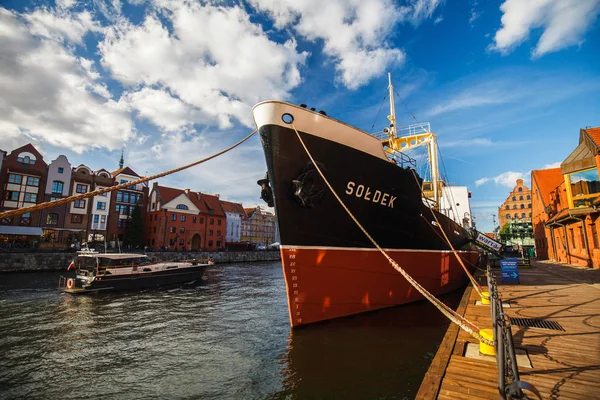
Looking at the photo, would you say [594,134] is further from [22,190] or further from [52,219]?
[22,190]

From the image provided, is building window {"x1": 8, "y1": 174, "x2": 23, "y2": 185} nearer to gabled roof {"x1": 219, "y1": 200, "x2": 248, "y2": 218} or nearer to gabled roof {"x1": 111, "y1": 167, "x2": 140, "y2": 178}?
gabled roof {"x1": 111, "y1": 167, "x2": 140, "y2": 178}

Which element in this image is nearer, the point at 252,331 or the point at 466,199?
the point at 252,331

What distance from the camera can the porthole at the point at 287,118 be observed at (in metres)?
7.78

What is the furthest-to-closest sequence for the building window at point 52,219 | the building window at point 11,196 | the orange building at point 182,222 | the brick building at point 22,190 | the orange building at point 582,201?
the orange building at point 182,222 < the building window at point 52,219 < the building window at point 11,196 < the brick building at point 22,190 < the orange building at point 582,201

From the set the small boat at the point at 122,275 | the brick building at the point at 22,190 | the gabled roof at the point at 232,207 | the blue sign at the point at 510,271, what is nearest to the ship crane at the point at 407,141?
the blue sign at the point at 510,271

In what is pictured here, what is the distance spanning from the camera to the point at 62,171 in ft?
120

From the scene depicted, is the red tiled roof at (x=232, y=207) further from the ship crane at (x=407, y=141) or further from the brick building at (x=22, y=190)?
the ship crane at (x=407, y=141)

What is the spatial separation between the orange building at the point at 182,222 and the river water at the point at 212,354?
1293 inches

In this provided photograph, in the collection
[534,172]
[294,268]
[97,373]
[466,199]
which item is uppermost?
[534,172]

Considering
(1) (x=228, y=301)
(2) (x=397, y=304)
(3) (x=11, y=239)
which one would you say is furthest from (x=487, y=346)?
(3) (x=11, y=239)

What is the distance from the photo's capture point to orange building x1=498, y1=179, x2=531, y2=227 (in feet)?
195

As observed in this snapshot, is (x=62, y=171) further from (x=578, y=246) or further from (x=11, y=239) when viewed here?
(x=578, y=246)

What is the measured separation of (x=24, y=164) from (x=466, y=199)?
50.2 meters

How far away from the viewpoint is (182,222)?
45875mm
